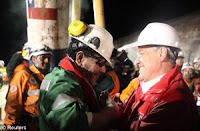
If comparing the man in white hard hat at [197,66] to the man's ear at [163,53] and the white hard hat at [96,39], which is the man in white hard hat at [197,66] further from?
the white hard hat at [96,39]

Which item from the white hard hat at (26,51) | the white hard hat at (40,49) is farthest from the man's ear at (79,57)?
the white hard hat at (26,51)

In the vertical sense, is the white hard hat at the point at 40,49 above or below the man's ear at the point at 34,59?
above

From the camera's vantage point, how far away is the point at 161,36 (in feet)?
6.59

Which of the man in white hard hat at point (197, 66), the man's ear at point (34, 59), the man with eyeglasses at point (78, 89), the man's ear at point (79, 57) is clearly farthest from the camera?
the man in white hard hat at point (197, 66)

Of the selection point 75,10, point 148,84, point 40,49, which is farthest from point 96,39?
point 75,10

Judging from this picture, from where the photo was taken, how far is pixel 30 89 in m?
3.42

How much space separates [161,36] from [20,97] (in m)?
2.25

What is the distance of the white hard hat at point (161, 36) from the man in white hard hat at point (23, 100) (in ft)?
6.02

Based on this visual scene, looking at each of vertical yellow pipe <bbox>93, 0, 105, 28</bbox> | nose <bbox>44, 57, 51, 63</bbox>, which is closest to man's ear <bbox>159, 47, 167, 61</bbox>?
vertical yellow pipe <bbox>93, 0, 105, 28</bbox>

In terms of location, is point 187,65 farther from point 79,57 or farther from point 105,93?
point 79,57

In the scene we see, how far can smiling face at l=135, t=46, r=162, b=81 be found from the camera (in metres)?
A: 2.04

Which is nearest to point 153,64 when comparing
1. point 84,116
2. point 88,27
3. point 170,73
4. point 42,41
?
point 170,73

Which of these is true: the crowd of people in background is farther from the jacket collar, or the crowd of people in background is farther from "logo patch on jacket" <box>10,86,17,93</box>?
"logo patch on jacket" <box>10,86,17,93</box>

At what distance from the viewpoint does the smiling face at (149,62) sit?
6.69 feet
